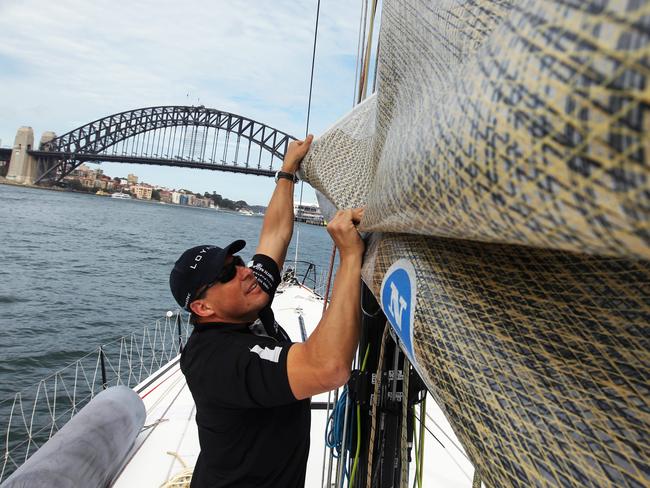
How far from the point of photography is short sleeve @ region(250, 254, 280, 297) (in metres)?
1.61

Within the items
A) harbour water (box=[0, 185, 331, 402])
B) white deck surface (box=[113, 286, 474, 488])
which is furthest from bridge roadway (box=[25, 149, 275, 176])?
white deck surface (box=[113, 286, 474, 488])

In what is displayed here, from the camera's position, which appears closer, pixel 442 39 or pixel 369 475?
pixel 442 39

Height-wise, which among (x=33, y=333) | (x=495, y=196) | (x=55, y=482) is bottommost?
(x=33, y=333)

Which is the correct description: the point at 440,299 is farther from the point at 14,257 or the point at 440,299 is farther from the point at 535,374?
the point at 14,257

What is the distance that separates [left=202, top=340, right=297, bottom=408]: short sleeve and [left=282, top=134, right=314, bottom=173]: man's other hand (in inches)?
29.7

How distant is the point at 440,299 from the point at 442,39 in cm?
39

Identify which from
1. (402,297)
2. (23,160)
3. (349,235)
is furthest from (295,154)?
(23,160)

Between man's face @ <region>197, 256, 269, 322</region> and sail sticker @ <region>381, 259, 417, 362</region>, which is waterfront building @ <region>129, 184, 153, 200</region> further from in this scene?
sail sticker @ <region>381, 259, 417, 362</region>

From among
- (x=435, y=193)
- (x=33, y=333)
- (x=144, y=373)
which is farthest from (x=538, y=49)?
(x=33, y=333)

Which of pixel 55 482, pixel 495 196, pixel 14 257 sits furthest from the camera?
pixel 14 257

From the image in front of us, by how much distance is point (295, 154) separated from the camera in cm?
177

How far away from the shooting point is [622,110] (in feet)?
0.74

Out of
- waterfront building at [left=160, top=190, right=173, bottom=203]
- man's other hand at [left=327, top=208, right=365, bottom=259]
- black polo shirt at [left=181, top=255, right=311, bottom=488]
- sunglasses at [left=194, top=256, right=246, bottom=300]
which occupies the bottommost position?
black polo shirt at [left=181, top=255, right=311, bottom=488]

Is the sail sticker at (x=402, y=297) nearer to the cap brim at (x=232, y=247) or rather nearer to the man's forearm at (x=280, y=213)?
the cap brim at (x=232, y=247)
